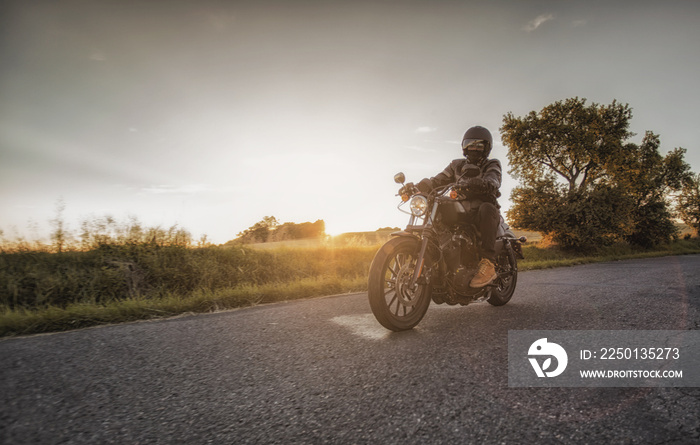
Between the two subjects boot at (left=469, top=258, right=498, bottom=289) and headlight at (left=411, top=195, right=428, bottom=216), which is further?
boot at (left=469, top=258, right=498, bottom=289)

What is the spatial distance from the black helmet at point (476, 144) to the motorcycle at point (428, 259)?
0.57 meters

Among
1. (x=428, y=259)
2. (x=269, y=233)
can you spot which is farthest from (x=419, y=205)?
(x=269, y=233)

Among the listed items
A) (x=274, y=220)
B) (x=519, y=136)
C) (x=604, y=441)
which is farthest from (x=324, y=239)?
(x=519, y=136)

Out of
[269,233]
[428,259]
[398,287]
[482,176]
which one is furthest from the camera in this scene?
[269,233]

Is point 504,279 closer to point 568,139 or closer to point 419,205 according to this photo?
point 419,205

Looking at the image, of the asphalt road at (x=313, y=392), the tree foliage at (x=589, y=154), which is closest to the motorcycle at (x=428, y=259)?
the asphalt road at (x=313, y=392)

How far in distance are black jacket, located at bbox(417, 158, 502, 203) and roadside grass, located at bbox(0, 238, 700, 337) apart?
11.4ft

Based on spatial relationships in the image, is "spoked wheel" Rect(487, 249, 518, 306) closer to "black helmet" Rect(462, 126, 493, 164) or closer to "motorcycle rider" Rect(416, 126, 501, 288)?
"motorcycle rider" Rect(416, 126, 501, 288)

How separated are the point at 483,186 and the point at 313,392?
287 cm

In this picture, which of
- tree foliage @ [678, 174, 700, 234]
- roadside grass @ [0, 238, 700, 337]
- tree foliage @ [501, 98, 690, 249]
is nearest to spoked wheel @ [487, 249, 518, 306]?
roadside grass @ [0, 238, 700, 337]

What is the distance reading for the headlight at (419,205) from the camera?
142 inches

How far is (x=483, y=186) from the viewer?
3844mm

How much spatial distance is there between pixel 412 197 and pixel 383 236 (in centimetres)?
1293

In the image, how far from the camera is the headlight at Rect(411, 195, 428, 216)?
3.60m
